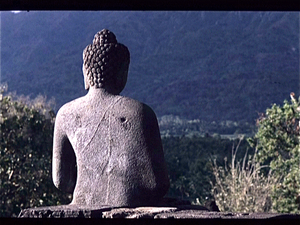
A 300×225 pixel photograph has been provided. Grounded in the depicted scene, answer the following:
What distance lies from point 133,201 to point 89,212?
438 millimetres

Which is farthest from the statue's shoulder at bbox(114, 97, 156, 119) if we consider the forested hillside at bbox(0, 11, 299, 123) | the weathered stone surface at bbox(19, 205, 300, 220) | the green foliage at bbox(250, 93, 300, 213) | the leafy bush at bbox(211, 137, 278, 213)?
the forested hillside at bbox(0, 11, 299, 123)

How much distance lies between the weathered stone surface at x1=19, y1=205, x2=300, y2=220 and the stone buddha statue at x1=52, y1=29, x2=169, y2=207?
0.77 feet

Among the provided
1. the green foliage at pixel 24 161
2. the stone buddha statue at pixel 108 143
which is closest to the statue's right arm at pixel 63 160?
the stone buddha statue at pixel 108 143

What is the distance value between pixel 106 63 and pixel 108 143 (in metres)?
0.68

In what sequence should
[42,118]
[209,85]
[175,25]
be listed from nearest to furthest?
[42,118] → [209,85] → [175,25]

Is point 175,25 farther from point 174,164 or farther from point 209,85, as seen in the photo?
point 174,164

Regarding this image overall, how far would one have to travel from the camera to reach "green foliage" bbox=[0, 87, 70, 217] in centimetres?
1430

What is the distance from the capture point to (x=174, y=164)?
2355cm

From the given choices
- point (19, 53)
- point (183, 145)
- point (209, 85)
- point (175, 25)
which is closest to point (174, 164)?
point (183, 145)

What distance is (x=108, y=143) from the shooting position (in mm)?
4957

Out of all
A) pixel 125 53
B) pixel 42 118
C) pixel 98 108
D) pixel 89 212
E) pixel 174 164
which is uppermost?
pixel 125 53

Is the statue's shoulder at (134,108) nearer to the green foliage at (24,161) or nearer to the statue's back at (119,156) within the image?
the statue's back at (119,156)

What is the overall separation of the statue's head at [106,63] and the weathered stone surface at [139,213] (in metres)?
1.05

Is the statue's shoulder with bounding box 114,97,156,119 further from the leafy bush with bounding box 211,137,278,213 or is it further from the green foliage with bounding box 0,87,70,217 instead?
the leafy bush with bounding box 211,137,278,213
